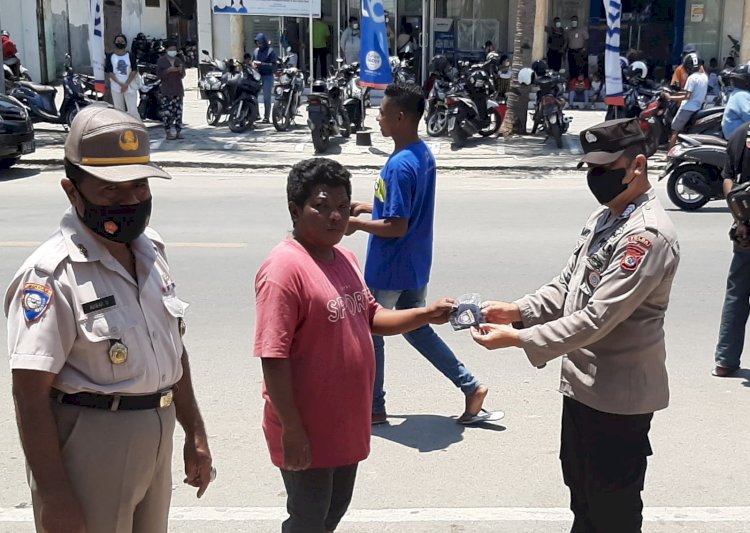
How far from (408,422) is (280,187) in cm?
845

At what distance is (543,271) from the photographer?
8531 mm

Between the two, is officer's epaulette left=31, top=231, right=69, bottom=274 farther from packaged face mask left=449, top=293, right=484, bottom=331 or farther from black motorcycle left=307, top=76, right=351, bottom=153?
black motorcycle left=307, top=76, right=351, bottom=153

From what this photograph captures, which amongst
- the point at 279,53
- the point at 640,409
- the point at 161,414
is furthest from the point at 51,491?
the point at 279,53

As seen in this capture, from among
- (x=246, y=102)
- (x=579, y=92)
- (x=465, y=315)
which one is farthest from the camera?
(x=579, y=92)

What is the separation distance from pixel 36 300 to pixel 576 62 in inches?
957

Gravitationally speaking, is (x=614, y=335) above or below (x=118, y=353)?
below

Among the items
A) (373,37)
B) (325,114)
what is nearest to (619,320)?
(325,114)

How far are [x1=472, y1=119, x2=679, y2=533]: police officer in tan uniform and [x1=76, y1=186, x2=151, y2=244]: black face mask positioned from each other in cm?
143

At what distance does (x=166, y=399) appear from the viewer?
280 cm

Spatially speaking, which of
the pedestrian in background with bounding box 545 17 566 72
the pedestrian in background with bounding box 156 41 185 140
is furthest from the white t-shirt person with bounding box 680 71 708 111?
the pedestrian in background with bounding box 545 17 566 72

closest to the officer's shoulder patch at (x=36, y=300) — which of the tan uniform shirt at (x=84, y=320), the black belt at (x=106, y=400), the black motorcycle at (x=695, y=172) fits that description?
the tan uniform shirt at (x=84, y=320)

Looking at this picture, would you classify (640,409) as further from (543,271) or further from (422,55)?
(422,55)

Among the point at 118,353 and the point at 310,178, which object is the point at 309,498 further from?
the point at 310,178

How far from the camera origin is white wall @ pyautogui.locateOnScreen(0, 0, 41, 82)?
26234 millimetres
